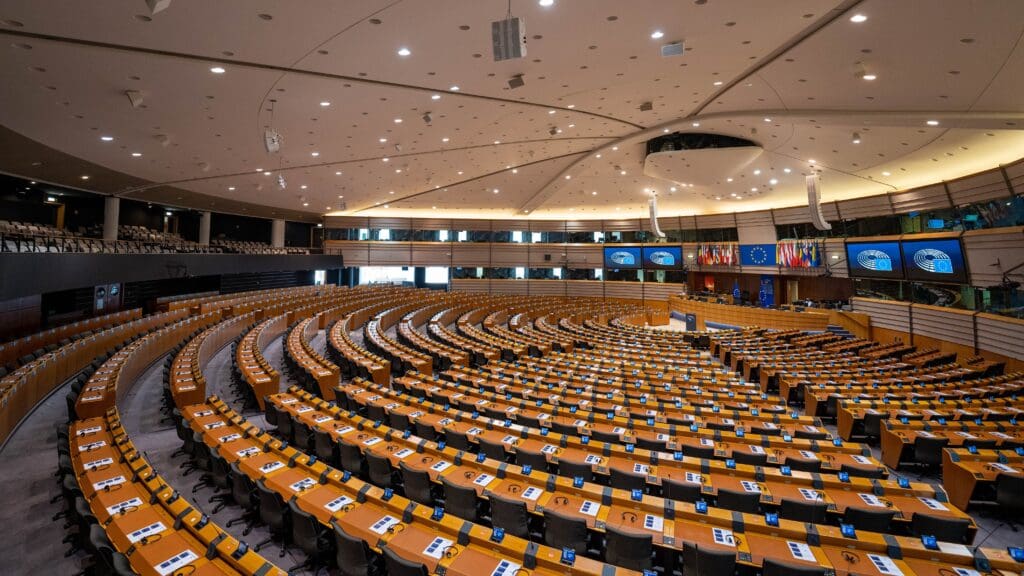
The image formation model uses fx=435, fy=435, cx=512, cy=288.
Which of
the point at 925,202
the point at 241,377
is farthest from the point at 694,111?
the point at 241,377

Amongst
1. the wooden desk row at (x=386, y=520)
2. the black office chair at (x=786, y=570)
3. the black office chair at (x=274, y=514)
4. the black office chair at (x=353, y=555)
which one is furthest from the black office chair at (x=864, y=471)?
the black office chair at (x=274, y=514)

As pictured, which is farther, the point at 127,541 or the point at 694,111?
the point at 694,111

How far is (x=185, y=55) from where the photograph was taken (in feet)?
23.8

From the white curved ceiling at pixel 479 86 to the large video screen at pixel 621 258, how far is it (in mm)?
14493

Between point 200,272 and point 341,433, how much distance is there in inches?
658

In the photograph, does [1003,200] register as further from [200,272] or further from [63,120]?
[200,272]

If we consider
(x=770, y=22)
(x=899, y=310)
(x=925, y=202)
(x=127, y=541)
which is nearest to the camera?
(x=127, y=541)

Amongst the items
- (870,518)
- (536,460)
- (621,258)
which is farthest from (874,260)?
(536,460)

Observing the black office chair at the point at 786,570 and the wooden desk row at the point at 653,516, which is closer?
the black office chair at the point at 786,570

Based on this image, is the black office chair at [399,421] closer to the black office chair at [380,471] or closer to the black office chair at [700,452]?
the black office chair at [380,471]

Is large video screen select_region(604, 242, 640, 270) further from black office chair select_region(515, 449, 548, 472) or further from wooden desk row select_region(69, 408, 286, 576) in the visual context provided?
wooden desk row select_region(69, 408, 286, 576)

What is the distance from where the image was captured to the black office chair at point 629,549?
13.1 ft

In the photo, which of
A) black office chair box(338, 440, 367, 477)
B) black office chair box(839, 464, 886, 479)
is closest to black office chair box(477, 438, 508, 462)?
black office chair box(338, 440, 367, 477)

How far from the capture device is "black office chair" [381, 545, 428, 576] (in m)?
3.54
